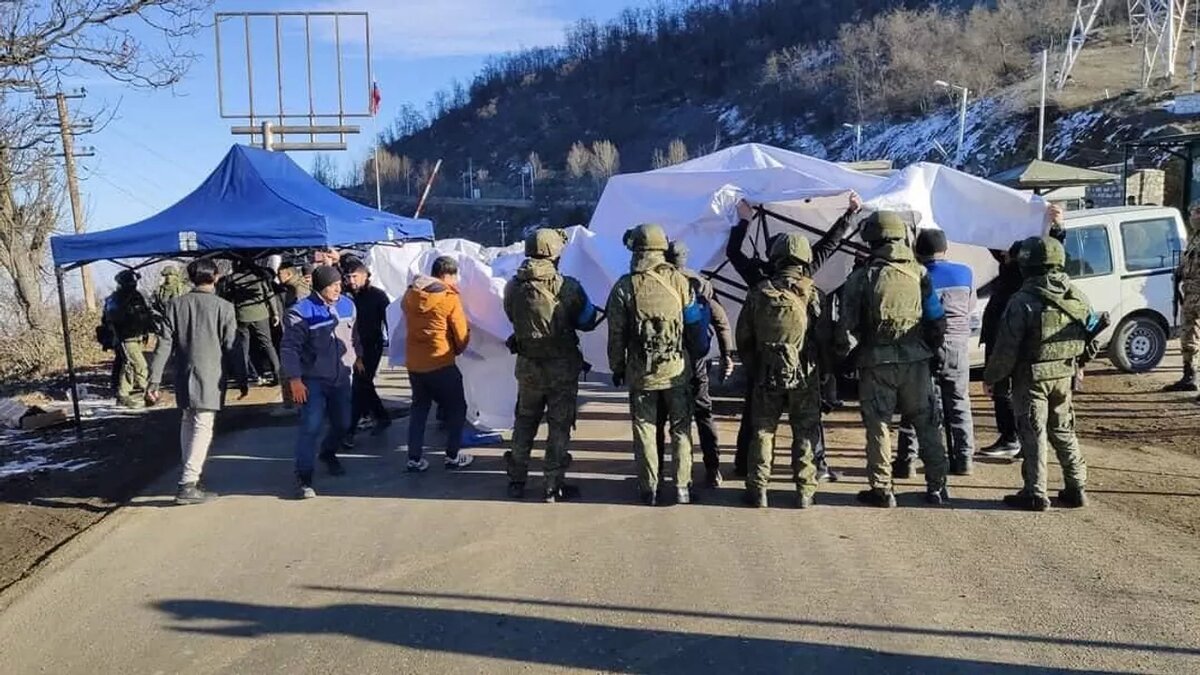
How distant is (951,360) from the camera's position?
6.50 m

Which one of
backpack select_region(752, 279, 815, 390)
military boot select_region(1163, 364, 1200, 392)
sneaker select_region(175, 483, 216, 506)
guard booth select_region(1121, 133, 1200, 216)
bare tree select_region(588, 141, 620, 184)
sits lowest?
sneaker select_region(175, 483, 216, 506)

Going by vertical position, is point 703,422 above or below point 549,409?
below

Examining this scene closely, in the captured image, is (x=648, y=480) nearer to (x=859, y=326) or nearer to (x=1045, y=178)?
(x=859, y=326)

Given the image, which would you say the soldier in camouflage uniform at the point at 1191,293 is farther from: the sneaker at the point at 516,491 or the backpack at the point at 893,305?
the sneaker at the point at 516,491

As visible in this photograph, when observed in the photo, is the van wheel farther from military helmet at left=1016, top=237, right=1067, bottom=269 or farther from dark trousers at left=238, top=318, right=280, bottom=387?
dark trousers at left=238, top=318, right=280, bottom=387

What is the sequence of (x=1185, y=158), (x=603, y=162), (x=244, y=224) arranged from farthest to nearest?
(x=603, y=162)
(x=1185, y=158)
(x=244, y=224)

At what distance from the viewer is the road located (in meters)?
3.95

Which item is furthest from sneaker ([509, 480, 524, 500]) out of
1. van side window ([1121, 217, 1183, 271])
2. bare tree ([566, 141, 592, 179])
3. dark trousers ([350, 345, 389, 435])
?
bare tree ([566, 141, 592, 179])

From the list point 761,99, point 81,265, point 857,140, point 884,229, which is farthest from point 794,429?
point 761,99

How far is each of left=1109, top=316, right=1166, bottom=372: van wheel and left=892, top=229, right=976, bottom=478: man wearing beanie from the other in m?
4.94

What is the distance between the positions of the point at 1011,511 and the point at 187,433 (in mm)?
5676

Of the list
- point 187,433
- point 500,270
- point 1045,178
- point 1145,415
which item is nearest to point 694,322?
point 187,433

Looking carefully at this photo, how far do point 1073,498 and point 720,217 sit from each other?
348 centimetres

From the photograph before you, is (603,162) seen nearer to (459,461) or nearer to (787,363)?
(459,461)
